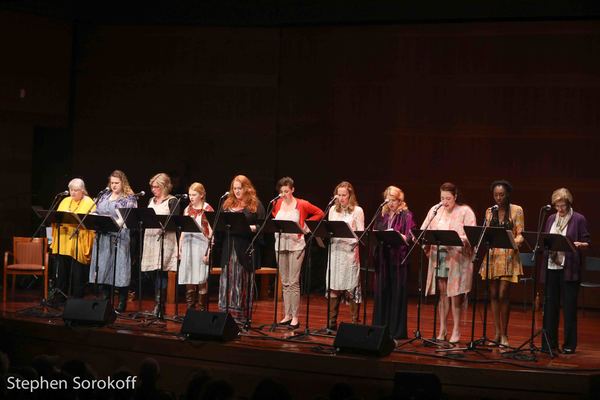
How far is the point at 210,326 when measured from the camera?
7477 millimetres

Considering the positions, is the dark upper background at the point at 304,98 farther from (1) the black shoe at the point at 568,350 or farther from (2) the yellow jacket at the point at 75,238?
(1) the black shoe at the point at 568,350

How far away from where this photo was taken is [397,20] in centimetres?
1117

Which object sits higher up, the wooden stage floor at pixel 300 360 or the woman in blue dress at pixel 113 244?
the woman in blue dress at pixel 113 244

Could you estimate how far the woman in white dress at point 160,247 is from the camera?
8.73 meters

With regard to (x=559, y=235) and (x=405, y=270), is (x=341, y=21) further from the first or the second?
(x=559, y=235)

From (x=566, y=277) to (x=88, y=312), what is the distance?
163 inches

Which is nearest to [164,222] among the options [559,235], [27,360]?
[27,360]

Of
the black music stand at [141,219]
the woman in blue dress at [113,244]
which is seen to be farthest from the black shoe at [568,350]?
the woman in blue dress at [113,244]

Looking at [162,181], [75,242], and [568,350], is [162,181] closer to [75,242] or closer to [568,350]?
[75,242]

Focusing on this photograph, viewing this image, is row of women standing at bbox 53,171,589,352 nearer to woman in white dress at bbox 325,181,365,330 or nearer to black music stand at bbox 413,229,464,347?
woman in white dress at bbox 325,181,365,330

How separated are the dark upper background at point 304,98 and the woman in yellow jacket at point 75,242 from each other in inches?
106

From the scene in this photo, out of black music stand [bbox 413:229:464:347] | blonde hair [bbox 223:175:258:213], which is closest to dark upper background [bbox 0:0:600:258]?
blonde hair [bbox 223:175:258:213]

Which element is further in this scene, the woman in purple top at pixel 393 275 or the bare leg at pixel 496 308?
the woman in purple top at pixel 393 275

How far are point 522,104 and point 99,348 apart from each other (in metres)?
6.03
